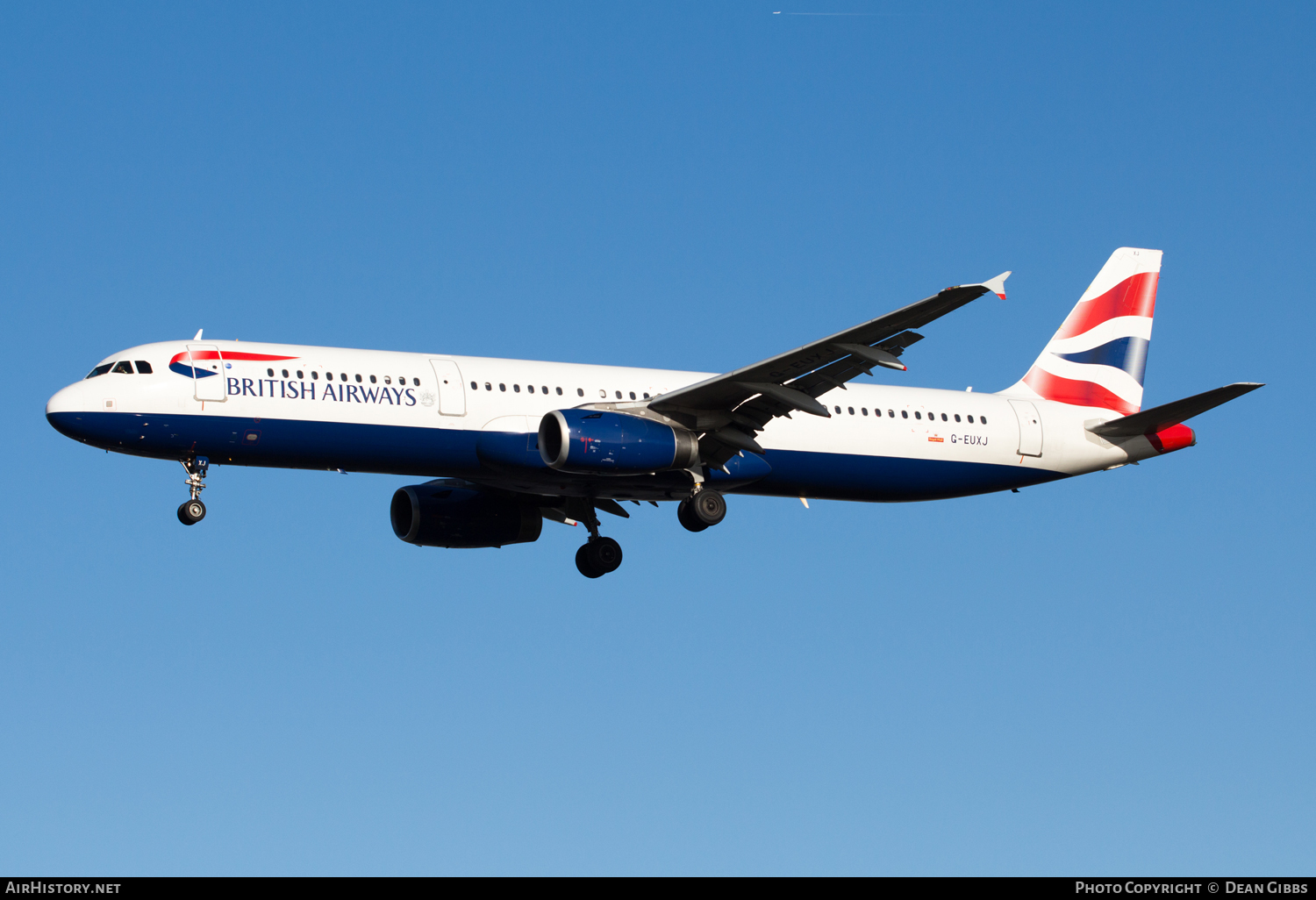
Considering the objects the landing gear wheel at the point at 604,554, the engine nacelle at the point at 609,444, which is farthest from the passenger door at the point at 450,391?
the landing gear wheel at the point at 604,554

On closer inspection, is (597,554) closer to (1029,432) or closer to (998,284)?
(1029,432)

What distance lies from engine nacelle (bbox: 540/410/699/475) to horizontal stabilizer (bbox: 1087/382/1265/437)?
1170cm

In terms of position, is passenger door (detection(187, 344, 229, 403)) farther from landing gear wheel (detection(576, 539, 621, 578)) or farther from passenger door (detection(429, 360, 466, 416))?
landing gear wheel (detection(576, 539, 621, 578))

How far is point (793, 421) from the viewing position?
129 feet

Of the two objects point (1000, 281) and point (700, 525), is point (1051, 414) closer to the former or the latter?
point (700, 525)

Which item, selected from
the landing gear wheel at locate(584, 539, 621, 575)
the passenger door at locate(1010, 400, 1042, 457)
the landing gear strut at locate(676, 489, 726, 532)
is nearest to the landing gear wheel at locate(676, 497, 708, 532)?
the landing gear strut at locate(676, 489, 726, 532)

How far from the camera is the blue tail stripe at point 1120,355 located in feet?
145

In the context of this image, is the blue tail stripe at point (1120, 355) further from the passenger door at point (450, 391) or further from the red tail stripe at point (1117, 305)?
the passenger door at point (450, 391)

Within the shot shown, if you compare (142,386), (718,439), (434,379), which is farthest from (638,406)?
(142,386)

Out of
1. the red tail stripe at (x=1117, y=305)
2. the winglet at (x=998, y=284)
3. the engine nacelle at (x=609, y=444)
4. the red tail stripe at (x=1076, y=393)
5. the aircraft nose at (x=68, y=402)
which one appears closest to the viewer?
the winglet at (x=998, y=284)

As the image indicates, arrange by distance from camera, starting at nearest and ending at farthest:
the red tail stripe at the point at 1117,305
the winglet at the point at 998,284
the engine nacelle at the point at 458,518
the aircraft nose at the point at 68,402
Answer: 1. the winglet at the point at 998,284
2. the aircraft nose at the point at 68,402
3. the engine nacelle at the point at 458,518
4. the red tail stripe at the point at 1117,305

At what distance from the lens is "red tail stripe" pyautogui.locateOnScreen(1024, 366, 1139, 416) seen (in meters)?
43.5
